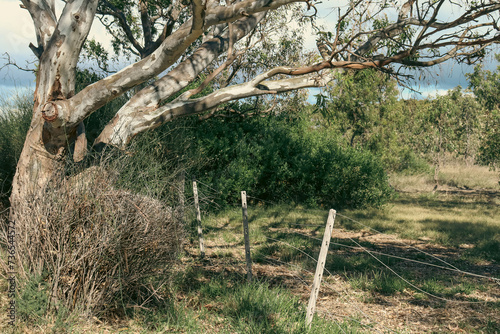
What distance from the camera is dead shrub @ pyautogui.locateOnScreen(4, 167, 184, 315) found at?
13.1 ft

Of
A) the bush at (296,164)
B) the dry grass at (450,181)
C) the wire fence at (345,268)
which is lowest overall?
the wire fence at (345,268)

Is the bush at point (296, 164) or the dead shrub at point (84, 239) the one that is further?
the bush at point (296, 164)

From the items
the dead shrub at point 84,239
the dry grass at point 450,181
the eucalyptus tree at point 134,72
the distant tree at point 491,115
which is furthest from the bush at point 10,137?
the dry grass at point 450,181

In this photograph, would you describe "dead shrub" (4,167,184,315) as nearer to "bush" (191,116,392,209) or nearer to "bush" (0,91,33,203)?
"bush" (0,91,33,203)

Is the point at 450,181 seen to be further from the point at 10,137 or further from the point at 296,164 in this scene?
the point at 10,137

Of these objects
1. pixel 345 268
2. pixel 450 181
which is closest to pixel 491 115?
pixel 450 181

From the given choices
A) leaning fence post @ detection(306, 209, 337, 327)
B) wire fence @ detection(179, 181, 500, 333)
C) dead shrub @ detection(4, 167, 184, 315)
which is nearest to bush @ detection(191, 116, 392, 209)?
wire fence @ detection(179, 181, 500, 333)

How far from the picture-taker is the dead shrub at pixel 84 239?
13.1 ft

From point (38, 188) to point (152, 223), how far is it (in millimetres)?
1253

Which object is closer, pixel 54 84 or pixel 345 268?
pixel 54 84

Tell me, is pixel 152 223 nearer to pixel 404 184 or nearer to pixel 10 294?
pixel 10 294

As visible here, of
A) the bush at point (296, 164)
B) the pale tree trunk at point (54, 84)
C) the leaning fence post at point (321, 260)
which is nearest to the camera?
the leaning fence post at point (321, 260)

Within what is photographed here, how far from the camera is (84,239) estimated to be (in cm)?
399

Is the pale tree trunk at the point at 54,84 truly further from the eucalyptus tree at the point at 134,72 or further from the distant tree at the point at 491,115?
the distant tree at the point at 491,115
